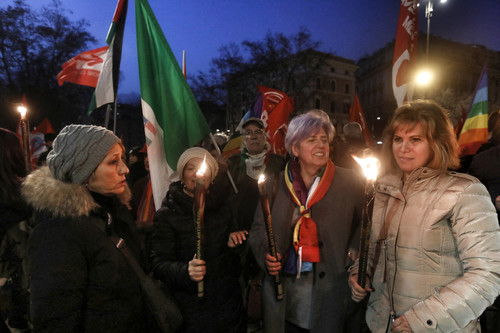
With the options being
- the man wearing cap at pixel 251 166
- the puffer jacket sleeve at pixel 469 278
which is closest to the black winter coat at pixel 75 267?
the man wearing cap at pixel 251 166

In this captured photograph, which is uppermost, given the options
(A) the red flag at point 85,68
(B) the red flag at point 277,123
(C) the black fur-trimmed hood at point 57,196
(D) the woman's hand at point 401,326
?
(A) the red flag at point 85,68

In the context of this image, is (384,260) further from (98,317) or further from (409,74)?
(409,74)

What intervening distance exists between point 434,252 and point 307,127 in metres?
1.32

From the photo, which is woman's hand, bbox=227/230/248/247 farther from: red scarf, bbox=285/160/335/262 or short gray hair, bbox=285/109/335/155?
short gray hair, bbox=285/109/335/155

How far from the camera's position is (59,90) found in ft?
80.6

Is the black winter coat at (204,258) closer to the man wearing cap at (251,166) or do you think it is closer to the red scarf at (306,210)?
the man wearing cap at (251,166)

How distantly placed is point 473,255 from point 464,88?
70.7m

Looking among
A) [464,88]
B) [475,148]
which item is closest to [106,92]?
[475,148]

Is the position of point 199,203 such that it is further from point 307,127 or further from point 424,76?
point 424,76

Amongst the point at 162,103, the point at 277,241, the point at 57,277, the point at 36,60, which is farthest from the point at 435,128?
the point at 36,60

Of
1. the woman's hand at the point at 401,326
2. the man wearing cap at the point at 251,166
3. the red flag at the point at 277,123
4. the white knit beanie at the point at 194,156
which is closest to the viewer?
the woman's hand at the point at 401,326

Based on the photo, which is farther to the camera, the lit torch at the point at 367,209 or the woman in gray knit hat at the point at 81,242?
the woman in gray knit hat at the point at 81,242

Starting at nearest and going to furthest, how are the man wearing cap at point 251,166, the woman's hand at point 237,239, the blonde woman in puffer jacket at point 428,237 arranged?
1. the blonde woman in puffer jacket at point 428,237
2. the woman's hand at point 237,239
3. the man wearing cap at point 251,166

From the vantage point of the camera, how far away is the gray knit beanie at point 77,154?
1.89 meters
